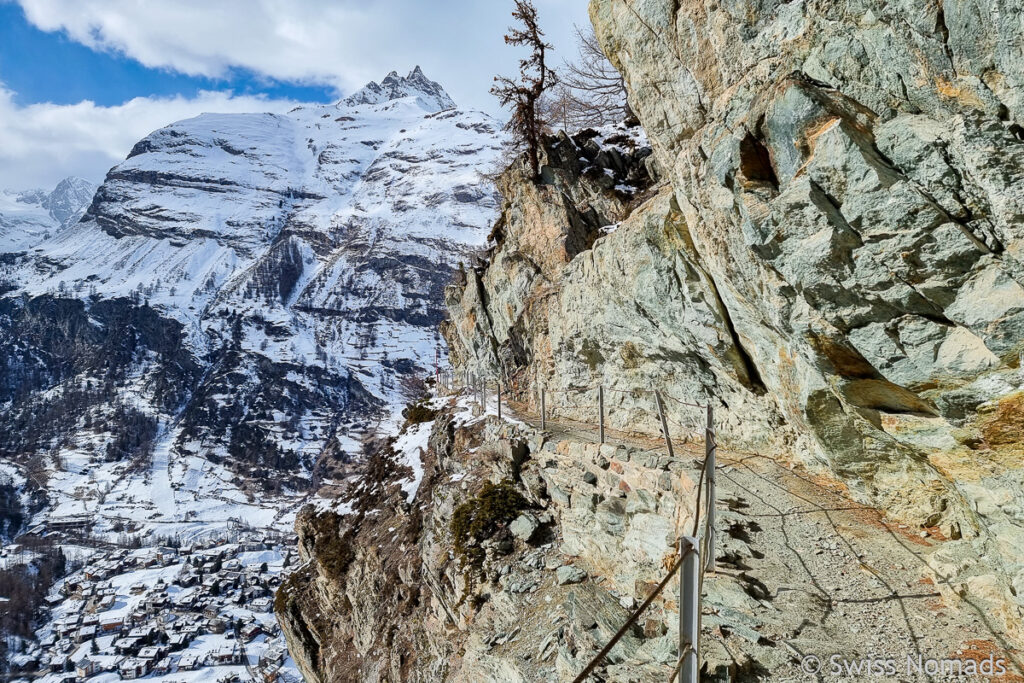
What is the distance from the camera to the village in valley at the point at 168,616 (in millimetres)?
76562

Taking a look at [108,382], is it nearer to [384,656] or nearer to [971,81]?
[384,656]

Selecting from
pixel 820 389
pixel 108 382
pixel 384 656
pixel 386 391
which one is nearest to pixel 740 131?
Result: pixel 820 389

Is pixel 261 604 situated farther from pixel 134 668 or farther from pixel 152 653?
pixel 134 668

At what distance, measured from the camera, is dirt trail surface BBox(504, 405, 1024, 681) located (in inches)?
202

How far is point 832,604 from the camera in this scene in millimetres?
6094

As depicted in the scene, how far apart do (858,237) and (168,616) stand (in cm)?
11493

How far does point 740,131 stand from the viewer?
25.5 feet

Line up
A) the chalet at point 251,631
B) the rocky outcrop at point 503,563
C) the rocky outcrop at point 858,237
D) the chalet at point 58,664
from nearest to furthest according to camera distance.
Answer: the rocky outcrop at point 858,237 < the rocky outcrop at point 503,563 < the chalet at point 58,664 < the chalet at point 251,631

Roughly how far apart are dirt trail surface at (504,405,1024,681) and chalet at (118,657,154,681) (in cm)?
9705

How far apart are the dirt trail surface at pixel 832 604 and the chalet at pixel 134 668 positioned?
97.0 metres

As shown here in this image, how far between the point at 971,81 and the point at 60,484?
198 metres

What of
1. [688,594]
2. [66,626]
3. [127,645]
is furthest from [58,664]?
[688,594]

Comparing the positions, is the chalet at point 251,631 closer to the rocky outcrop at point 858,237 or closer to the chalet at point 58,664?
the chalet at point 58,664

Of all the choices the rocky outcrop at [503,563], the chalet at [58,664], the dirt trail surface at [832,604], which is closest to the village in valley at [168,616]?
the chalet at [58,664]
